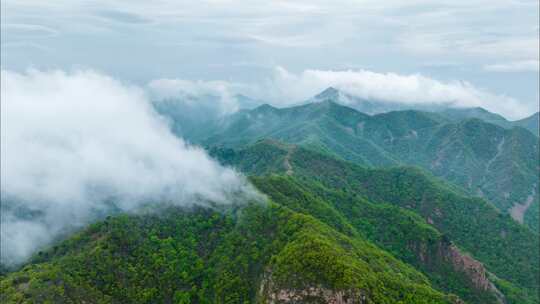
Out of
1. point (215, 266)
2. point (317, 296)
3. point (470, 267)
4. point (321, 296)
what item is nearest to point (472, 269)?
point (470, 267)

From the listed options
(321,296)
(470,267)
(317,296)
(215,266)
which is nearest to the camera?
(321,296)

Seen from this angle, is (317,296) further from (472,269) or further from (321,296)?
(472,269)

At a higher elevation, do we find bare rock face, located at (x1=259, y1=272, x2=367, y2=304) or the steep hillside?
bare rock face, located at (x1=259, y1=272, x2=367, y2=304)

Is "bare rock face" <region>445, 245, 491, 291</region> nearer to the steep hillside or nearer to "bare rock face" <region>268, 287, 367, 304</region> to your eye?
the steep hillside

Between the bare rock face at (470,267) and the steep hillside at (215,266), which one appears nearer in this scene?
the steep hillside at (215,266)

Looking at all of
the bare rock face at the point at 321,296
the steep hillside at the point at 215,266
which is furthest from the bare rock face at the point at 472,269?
the bare rock face at the point at 321,296

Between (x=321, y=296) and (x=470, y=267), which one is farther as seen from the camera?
(x=470, y=267)

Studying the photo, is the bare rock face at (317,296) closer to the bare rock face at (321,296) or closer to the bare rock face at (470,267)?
the bare rock face at (321,296)

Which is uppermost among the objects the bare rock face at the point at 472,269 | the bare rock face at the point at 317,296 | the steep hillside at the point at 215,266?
the bare rock face at the point at 317,296

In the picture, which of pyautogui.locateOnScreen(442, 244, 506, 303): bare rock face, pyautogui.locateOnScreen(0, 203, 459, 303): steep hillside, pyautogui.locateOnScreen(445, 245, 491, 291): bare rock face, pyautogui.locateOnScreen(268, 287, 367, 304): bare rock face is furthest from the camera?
pyautogui.locateOnScreen(445, 245, 491, 291): bare rock face

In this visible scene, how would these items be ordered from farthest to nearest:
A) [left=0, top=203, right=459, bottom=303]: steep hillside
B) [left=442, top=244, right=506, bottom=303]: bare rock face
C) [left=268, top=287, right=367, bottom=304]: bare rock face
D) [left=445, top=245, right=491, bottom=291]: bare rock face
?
1. [left=445, top=245, right=491, bottom=291]: bare rock face
2. [left=442, top=244, right=506, bottom=303]: bare rock face
3. [left=0, top=203, right=459, bottom=303]: steep hillside
4. [left=268, top=287, right=367, bottom=304]: bare rock face

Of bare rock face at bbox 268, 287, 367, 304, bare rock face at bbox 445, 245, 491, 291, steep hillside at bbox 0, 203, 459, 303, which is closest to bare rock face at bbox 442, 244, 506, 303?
bare rock face at bbox 445, 245, 491, 291
